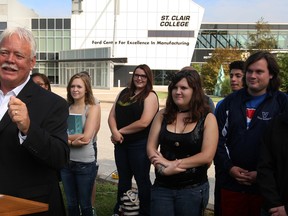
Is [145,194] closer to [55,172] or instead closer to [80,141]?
[80,141]

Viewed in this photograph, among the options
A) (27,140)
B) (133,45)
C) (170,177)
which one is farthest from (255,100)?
(133,45)

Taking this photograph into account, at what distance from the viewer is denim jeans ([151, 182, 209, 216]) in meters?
3.07

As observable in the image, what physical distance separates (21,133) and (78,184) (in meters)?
2.31

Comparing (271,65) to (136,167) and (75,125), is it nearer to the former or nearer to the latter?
(136,167)

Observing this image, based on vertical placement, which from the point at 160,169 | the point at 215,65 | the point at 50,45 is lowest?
the point at 160,169

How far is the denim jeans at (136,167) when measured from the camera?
4500mm

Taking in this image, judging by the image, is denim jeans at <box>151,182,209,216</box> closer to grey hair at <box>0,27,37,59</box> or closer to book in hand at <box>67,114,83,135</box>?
book in hand at <box>67,114,83,135</box>

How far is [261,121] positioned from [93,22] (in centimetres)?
5169

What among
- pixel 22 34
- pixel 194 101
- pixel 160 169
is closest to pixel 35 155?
pixel 22 34

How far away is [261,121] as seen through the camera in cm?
313

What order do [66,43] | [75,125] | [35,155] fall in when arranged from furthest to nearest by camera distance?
[66,43] < [75,125] < [35,155]

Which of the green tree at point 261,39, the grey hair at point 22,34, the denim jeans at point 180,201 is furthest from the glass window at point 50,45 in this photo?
the grey hair at point 22,34

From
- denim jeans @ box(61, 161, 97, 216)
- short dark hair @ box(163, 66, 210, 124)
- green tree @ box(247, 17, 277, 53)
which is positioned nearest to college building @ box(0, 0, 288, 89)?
green tree @ box(247, 17, 277, 53)

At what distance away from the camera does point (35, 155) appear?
1883mm
